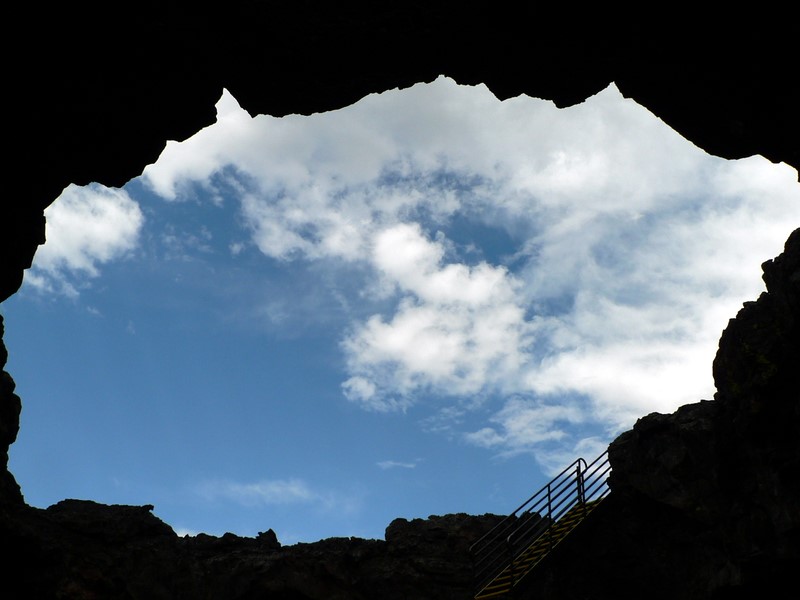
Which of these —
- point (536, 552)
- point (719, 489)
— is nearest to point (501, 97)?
point (719, 489)

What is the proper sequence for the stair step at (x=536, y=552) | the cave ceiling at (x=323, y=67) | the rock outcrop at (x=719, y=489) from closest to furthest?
1. the cave ceiling at (x=323, y=67)
2. the rock outcrop at (x=719, y=489)
3. the stair step at (x=536, y=552)

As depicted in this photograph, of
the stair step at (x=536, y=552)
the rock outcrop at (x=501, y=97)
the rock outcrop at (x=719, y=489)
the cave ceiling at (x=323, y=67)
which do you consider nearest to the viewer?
the cave ceiling at (x=323, y=67)

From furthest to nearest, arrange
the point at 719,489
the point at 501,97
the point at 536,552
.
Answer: the point at 536,552, the point at 719,489, the point at 501,97

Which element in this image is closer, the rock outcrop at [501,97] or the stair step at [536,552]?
the rock outcrop at [501,97]

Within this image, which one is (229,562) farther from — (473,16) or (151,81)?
(473,16)

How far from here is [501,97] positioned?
43.4 ft

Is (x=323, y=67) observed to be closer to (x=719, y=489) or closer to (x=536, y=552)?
(x=536, y=552)

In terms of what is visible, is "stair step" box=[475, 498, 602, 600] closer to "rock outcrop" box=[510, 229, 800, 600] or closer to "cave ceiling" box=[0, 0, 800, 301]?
"rock outcrop" box=[510, 229, 800, 600]

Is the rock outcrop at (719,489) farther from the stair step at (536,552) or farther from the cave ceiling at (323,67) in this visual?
the cave ceiling at (323,67)

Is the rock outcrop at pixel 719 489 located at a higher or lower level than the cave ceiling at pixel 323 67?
lower

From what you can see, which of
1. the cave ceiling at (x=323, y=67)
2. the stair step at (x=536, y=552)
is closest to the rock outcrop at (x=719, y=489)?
the stair step at (x=536, y=552)

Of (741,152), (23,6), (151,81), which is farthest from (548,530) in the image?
(23,6)

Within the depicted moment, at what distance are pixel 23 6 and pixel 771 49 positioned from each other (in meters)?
11.7

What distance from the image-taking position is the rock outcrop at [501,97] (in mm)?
11062
